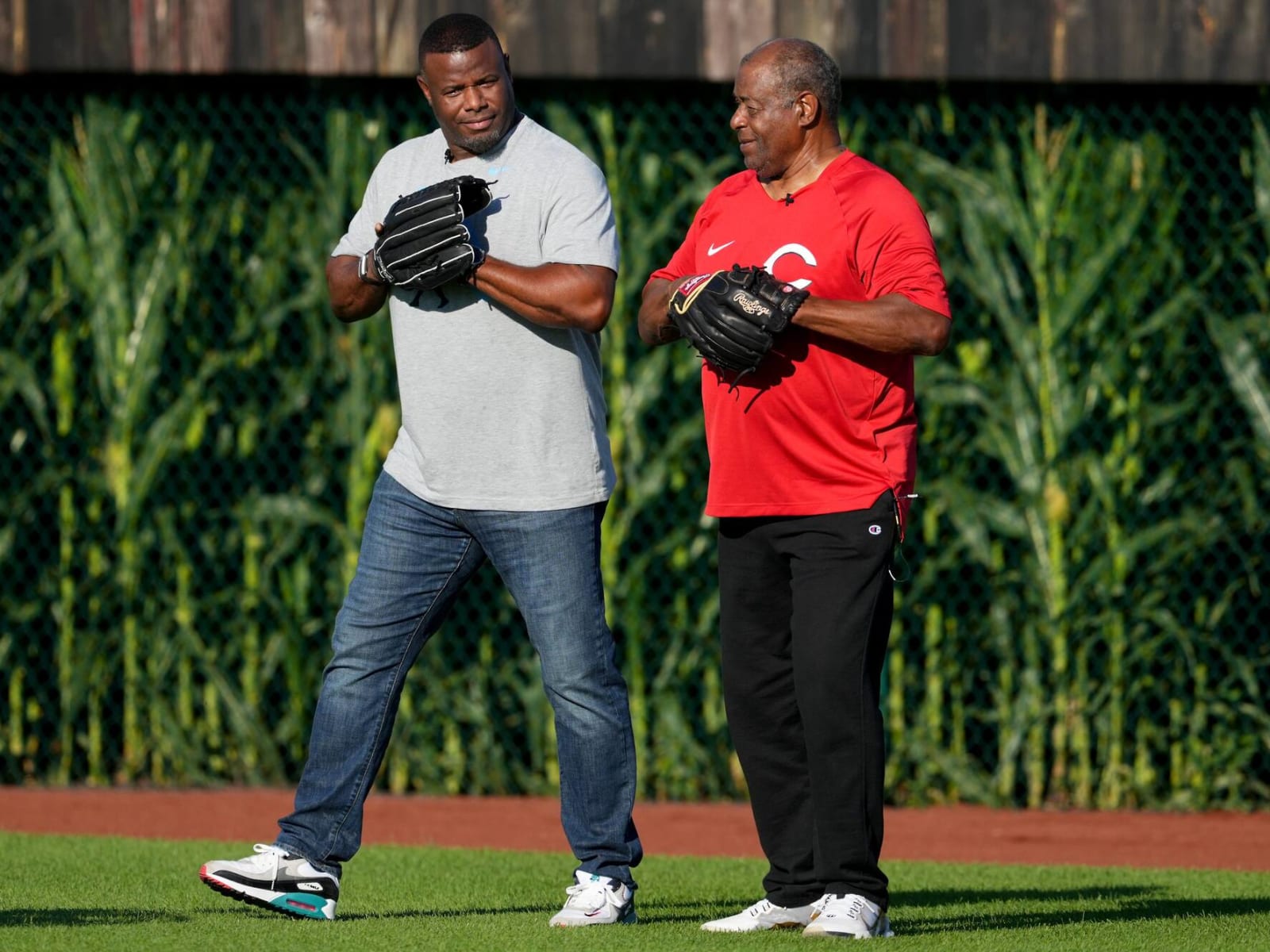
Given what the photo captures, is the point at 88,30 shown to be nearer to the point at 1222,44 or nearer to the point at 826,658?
the point at 1222,44

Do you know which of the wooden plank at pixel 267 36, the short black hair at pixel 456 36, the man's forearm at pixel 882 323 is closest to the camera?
the man's forearm at pixel 882 323

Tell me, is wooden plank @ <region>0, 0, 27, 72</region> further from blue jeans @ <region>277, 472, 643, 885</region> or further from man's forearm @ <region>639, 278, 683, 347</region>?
man's forearm @ <region>639, 278, 683, 347</region>

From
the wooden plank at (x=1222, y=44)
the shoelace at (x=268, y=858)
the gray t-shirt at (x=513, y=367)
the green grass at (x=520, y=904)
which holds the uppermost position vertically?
the wooden plank at (x=1222, y=44)

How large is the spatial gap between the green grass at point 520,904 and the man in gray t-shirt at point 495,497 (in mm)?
262

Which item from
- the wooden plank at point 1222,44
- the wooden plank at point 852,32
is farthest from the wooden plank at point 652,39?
the wooden plank at point 1222,44

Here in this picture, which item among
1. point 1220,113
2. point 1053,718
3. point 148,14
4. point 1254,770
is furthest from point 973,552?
point 148,14

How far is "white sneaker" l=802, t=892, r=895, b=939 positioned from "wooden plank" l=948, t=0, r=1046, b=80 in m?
4.01

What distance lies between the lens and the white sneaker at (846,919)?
4387 millimetres

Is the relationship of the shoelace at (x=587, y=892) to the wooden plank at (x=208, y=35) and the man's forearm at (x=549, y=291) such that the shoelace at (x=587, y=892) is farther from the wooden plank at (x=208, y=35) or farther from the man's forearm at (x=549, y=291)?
the wooden plank at (x=208, y=35)

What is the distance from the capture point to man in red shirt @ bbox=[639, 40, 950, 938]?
4449mm

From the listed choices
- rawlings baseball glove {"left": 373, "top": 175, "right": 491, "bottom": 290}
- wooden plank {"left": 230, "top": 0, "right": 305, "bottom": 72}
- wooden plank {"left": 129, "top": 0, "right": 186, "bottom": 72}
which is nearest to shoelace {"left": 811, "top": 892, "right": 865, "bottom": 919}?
rawlings baseball glove {"left": 373, "top": 175, "right": 491, "bottom": 290}

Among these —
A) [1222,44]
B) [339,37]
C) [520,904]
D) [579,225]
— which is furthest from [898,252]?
[339,37]

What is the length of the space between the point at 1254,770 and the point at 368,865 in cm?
371

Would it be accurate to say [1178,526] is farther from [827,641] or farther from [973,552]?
[827,641]
